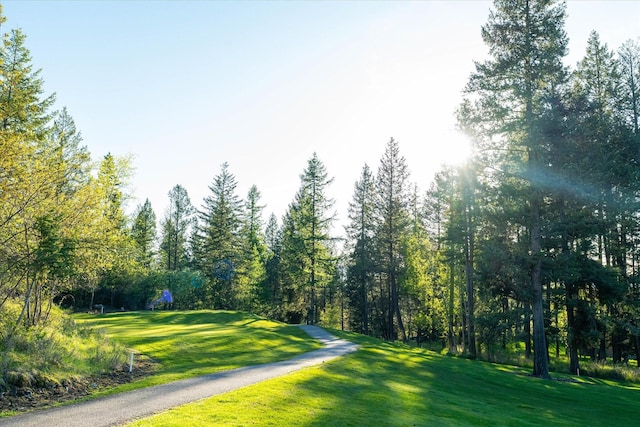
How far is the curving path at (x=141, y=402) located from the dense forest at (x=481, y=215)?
4917 millimetres

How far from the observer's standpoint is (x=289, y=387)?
1130 centimetres

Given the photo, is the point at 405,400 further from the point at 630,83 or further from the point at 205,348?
the point at 630,83

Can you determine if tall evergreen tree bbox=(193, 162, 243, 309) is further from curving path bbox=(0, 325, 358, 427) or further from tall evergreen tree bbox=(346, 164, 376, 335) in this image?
curving path bbox=(0, 325, 358, 427)

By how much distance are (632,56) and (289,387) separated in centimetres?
3316

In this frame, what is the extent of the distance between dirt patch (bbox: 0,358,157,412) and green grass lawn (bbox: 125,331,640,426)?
3047mm

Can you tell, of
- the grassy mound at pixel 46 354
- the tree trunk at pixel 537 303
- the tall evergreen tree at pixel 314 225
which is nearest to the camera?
the grassy mound at pixel 46 354

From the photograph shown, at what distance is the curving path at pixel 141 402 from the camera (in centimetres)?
755

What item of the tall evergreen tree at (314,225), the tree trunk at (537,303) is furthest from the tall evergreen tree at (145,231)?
the tree trunk at (537,303)

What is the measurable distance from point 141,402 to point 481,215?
18193 millimetres

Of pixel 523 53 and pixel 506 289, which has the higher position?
pixel 523 53

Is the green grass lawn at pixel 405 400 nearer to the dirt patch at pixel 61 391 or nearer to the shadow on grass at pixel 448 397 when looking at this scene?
the shadow on grass at pixel 448 397

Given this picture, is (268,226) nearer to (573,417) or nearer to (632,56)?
(632,56)

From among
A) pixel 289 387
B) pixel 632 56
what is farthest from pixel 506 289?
pixel 632 56

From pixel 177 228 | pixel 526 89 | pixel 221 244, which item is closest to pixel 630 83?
pixel 526 89
